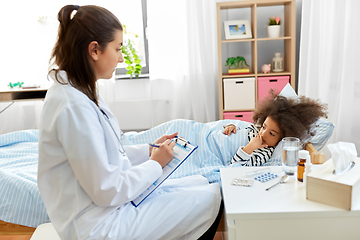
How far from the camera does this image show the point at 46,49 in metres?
3.70

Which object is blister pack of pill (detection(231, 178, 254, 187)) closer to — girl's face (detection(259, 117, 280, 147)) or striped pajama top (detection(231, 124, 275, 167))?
striped pajama top (detection(231, 124, 275, 167))

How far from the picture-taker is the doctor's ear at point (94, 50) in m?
1.07

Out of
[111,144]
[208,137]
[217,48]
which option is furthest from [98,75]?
[217,48]

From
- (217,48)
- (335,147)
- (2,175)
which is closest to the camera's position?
(335,147)

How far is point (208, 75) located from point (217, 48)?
304 mm

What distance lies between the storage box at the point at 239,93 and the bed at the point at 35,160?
112 cm

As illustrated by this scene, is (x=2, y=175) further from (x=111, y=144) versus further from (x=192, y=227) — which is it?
(x=192, y=227)

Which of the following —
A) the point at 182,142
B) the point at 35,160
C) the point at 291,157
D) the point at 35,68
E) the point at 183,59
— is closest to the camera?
the point at 291,157

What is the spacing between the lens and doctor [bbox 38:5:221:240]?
998mm

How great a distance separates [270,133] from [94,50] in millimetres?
1069

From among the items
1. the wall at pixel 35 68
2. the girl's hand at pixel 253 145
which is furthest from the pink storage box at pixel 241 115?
the girl's hand at pixel 253 145

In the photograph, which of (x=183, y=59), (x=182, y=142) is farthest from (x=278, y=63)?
(x=182, y=142)

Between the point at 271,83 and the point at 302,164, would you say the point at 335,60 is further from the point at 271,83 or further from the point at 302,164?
the point at 302,164

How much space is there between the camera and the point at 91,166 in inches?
39.1
